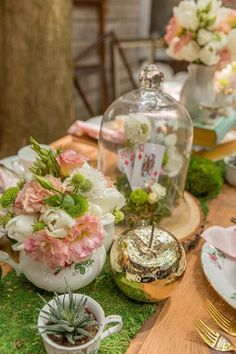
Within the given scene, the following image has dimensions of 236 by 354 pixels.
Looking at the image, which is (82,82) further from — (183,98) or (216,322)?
(216,322)

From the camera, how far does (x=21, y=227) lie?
665 mm

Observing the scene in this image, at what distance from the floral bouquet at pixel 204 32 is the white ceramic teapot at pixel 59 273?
85 cm

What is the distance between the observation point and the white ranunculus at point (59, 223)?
0.63 metres

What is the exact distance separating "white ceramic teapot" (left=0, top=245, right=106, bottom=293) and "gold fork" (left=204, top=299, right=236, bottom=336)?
0.24m

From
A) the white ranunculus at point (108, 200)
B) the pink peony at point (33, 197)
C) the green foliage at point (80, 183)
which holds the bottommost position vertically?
the white ranunculus at point (108, 200)

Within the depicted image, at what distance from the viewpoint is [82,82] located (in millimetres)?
3436

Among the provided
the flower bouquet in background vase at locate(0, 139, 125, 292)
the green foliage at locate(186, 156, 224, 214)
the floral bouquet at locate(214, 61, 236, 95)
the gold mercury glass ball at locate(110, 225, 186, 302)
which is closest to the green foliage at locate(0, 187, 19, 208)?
the flower bouquet in background vase at locate(0, 139, 125, 292)

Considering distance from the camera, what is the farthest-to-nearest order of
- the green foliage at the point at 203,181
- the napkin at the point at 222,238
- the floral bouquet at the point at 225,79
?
1. the floral bouquet at the point at 225,79
2. the green foliage at the point at 203,181
3. the napkin at the point at 222,238

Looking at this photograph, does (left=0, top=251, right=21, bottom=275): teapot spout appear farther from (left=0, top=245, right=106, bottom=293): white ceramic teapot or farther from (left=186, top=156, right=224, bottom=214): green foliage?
(left=186, top=156, right=224, bottom=214): green foliage

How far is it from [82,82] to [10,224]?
9.56 feet

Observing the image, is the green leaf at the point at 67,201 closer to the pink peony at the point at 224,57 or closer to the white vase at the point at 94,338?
the white vase at the point at 94,338

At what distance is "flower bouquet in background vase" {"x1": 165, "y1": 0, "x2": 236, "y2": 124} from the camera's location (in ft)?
4.13

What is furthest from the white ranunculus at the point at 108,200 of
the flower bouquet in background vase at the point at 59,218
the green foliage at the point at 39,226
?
the green foliage at the point at 39,226

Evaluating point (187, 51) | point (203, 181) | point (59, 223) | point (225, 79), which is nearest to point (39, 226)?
point (59, 223)
